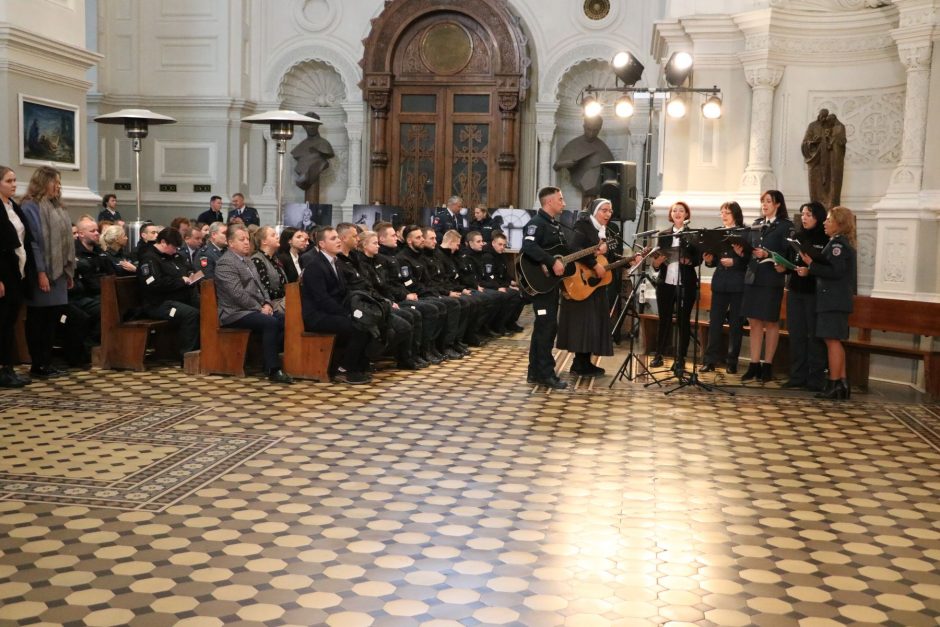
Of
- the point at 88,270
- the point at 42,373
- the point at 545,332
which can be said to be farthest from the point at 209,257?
the point at 545,332

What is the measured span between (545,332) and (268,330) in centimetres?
230

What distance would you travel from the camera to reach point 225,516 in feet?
14.9

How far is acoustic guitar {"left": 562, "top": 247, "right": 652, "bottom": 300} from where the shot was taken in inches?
330

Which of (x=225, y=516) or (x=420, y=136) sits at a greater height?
(x=420, y=136)

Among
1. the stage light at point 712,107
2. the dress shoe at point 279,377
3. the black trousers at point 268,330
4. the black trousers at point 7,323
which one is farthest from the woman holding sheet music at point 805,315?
the black trousers at point 7,323

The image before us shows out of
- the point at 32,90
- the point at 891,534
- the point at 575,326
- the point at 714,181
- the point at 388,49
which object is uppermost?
the point at 388,49

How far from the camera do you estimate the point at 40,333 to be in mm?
7863

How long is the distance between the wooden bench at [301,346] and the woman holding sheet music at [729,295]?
11.4 ft

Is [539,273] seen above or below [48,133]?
below

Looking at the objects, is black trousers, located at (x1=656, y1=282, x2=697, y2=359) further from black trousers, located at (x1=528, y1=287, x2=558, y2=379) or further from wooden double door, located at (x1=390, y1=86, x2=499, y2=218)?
wooden double door, located at (x1=390, y1=86, x2=499, y2=218)

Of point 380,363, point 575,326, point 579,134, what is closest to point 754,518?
point 575,326

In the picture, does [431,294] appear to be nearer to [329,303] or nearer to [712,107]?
[329,303]

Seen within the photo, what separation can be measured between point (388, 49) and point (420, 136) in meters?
1.63

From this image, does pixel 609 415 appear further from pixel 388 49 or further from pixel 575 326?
pixel 388 49
